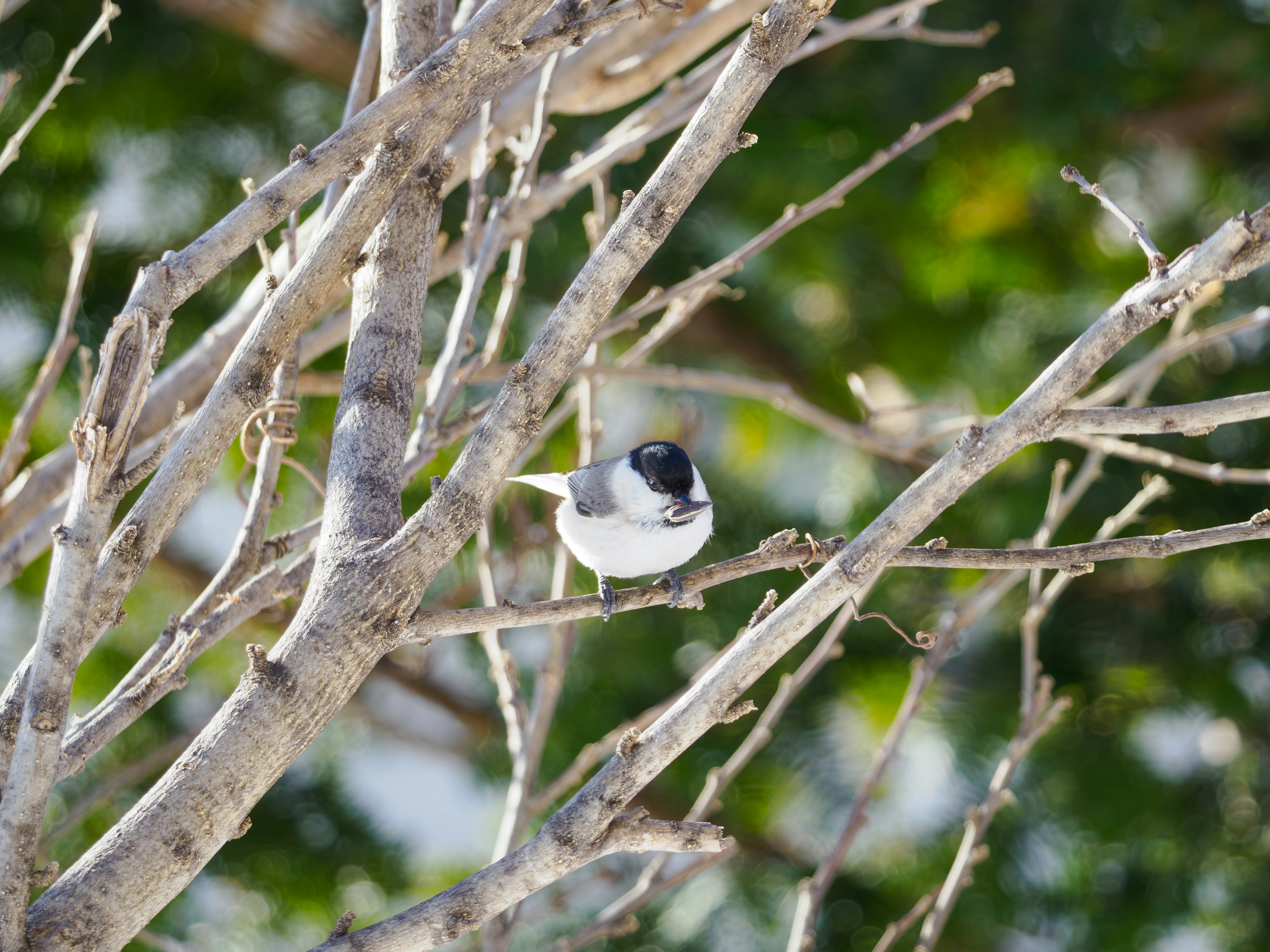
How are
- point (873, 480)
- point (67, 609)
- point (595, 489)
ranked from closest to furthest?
point (67, 609) → point (595, 489) → point (873, 480)

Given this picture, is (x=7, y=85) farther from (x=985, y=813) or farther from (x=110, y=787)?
(x=985, y=813)

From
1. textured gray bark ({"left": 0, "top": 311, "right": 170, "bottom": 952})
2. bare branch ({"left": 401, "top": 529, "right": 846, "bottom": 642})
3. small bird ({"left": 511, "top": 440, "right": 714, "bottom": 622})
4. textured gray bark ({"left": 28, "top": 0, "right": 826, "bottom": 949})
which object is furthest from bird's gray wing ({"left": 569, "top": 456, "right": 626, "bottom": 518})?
textured gray bark ({"left": 0, "top": 311, "right": 170, "bottom": 952})

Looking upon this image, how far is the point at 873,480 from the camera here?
1.61 meters

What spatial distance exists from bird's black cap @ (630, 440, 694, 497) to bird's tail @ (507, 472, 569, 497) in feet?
0.29

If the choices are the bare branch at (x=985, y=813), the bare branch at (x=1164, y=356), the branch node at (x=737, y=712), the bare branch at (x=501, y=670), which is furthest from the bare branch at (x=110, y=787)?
the bare branch at (x=1164, y=356)

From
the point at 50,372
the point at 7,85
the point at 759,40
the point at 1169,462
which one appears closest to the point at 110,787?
the point at 50,372

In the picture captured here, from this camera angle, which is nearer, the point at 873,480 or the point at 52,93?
the point at 52,93

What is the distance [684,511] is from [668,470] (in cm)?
6

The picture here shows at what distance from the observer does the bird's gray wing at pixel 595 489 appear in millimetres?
913

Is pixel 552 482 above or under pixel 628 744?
above

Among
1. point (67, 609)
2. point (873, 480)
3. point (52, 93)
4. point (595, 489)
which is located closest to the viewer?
point (67, 609)

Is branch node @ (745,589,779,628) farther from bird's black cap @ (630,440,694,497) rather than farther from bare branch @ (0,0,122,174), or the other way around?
bare branch @ (0,0,122,174)

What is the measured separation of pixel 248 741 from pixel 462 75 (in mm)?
393

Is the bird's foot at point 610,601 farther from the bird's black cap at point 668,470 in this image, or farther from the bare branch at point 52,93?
the bare branch at point 52,93
